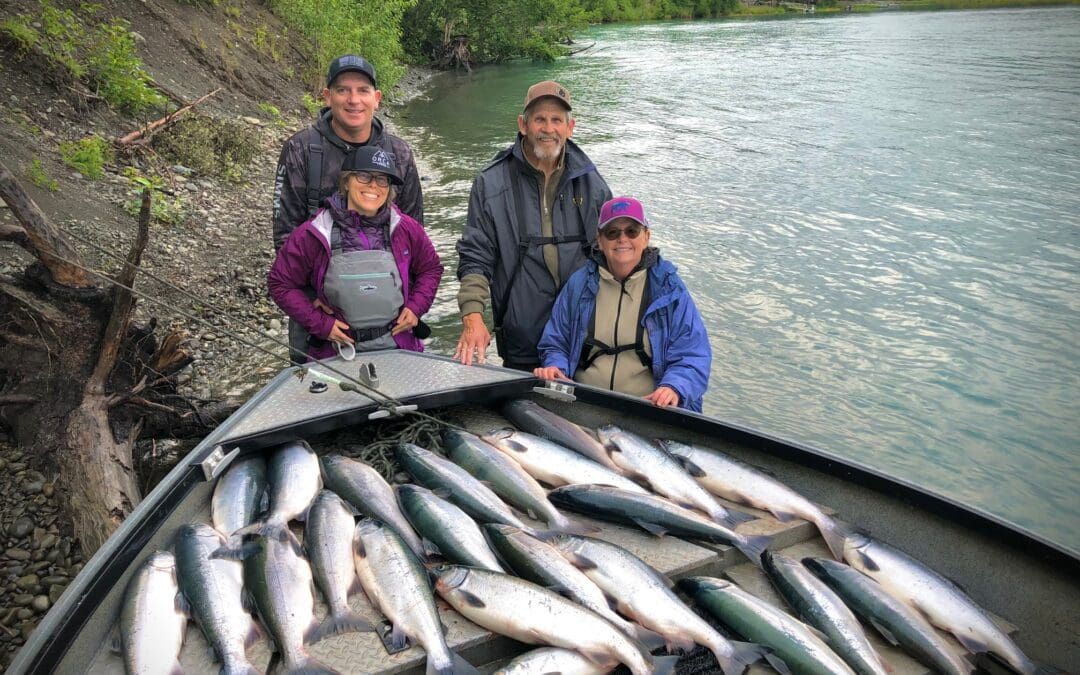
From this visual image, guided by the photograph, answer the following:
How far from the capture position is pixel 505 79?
30719 mm

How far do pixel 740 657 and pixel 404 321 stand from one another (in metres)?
2.87

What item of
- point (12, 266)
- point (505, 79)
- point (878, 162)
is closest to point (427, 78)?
point (505, 79)

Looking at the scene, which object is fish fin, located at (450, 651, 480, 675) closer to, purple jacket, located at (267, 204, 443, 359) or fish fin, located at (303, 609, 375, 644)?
fish fin, located at (303, 609, 375, 644)

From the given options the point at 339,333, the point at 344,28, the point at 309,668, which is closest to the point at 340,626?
the point at 309,668

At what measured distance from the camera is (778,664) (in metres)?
2.73

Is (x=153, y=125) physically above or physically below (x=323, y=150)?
above

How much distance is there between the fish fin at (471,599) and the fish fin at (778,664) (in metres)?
1.11

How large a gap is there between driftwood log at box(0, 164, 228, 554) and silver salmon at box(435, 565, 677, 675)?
2381mm

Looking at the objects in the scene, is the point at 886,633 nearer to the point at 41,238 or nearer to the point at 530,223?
the point at 530,223

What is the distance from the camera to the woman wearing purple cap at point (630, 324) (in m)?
4.23

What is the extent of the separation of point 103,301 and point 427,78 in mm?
28316

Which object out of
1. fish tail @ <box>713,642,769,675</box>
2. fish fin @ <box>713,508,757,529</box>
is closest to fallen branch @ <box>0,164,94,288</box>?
fish fin @ <box>713,508,757,529</box>

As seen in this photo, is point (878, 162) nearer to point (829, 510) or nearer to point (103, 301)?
point (829, 510)

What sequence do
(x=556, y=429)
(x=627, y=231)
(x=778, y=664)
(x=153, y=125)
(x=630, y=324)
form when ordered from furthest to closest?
(x=153, y=125), (x=630, y=324), (x=627, y=231), (x=556, y=429), (x=778, y=664)
